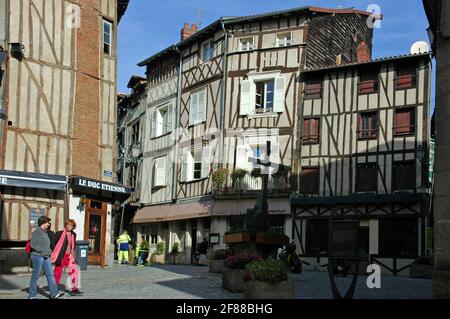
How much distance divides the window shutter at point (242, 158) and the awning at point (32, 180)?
11.4 m

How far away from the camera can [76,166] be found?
65.5 ft

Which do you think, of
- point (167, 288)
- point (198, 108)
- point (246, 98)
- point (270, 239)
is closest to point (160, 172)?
point (198, 108)

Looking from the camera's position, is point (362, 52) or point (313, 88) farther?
point (362, 52)

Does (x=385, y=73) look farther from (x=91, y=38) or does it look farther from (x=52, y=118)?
(x=52, y=118)

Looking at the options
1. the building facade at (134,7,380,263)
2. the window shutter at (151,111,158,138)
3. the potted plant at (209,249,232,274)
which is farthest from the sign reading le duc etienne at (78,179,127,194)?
the window shutter at (151,111,158,138)

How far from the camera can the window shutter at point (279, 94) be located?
28.3 m

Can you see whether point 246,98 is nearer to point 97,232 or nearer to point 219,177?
point 219,177

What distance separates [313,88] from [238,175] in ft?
16.2

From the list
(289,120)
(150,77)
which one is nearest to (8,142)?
(289,120)

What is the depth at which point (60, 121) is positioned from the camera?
19.7m

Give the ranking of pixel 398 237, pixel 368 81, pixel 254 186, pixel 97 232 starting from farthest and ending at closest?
pixel 254 186, pixel 368 81, pixel 398 237, pixel 97 232

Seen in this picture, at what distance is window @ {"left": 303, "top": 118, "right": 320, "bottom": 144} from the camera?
27.5 meters

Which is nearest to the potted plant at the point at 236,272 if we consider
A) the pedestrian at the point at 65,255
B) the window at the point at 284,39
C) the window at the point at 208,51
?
the pedestrian at the point at 65,255

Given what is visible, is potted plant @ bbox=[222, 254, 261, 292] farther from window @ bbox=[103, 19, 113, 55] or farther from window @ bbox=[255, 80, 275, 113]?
window @ bbox=[255, 80, 275, 113]
